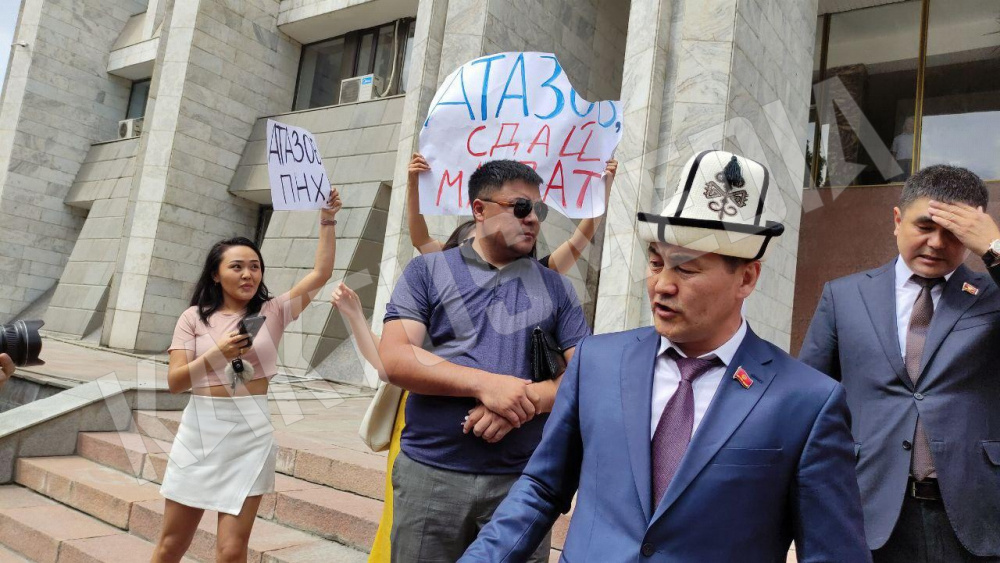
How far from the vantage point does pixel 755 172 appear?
145cm

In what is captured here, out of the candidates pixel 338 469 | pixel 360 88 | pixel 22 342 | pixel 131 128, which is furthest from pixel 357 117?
pixel 22 342

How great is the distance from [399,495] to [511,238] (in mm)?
932

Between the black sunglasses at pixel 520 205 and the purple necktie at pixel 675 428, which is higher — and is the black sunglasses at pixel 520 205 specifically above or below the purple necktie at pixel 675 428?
above

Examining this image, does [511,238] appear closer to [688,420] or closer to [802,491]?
[688,420]

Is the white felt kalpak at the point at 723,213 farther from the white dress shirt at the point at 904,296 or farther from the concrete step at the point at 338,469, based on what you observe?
the concrete step at the point at 338,469

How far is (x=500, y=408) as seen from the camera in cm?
215

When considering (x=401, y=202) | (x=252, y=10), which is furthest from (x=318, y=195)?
(x=252, y=10)

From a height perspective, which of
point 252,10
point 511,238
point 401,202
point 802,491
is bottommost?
point 802,491

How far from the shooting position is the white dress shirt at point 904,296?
230cm

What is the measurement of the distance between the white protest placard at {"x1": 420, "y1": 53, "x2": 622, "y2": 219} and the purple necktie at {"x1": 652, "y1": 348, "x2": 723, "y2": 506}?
159 centimetres

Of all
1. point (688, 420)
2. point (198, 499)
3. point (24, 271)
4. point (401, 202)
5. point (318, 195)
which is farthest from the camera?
point (24, 271)

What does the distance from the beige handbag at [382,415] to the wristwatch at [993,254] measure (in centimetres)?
200

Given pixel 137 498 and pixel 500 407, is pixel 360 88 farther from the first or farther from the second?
pixel 500 407

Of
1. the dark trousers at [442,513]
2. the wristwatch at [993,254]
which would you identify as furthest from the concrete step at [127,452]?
the wristwatch at [993,254]
